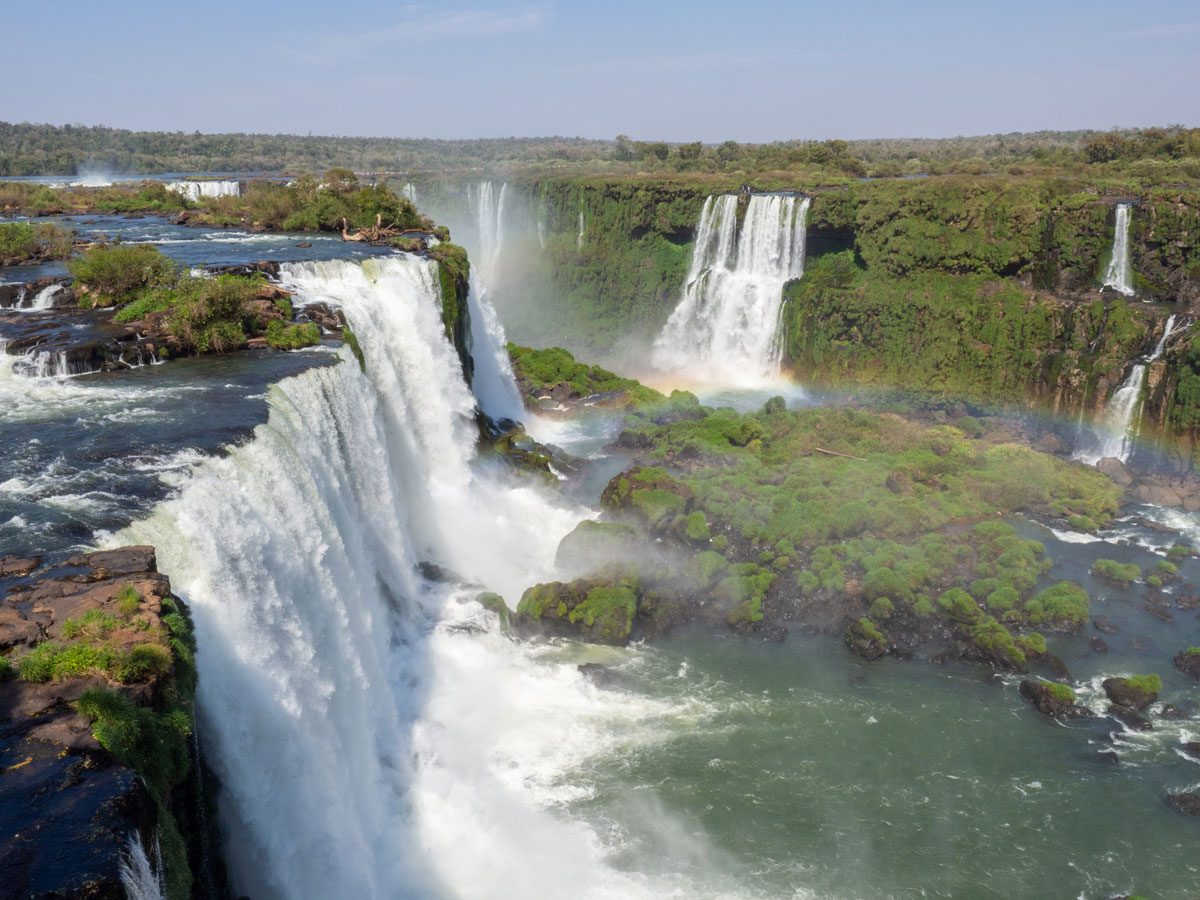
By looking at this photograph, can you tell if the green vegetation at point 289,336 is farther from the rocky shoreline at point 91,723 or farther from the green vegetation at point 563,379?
the green vegetation at point 563,379

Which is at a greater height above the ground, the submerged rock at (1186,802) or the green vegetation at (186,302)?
the green vegetation at (186,302)

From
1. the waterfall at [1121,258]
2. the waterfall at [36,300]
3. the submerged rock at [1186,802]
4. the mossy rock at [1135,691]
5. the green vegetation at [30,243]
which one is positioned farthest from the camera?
the waterfall at [1121,258]

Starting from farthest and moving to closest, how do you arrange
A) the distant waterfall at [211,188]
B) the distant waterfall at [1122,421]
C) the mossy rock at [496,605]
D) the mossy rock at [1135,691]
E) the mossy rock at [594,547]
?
the distant waterfall at [211,188]
the distant waterfall at [1122,421]
the mossy rock at [594,547]
the mossy rock at [496,605]
the mossy rock at [1135,691]

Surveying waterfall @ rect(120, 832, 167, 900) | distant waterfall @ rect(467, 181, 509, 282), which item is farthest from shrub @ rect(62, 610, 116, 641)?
distant waterfall @ rect(467, 181, 509, 282)

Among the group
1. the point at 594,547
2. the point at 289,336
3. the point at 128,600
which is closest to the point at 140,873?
the point at 128,600

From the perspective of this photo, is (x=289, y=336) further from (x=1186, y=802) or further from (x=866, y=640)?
(x=1186, y=802)

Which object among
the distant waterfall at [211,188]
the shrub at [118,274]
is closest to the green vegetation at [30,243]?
the shrub at [118,274]

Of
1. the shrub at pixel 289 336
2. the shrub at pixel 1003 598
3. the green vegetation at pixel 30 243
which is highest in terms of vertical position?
the green vegetation at pixel 30 243

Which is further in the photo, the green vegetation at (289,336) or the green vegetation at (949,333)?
the green vegetation at (949,333)
